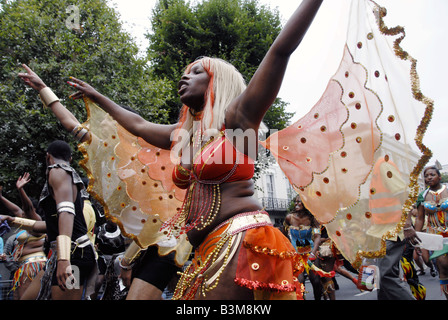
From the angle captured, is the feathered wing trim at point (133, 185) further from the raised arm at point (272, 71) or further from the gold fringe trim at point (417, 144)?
the gold fringe trim at point (417, 144)

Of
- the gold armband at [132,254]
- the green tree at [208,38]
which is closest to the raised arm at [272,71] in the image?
the gold armband at [132,254]

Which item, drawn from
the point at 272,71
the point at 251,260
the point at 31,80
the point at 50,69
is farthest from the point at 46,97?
the point at 50,69

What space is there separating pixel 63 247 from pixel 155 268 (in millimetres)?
674

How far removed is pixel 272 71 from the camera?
5.49 feet

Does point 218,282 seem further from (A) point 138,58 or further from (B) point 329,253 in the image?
(A) point 138,58

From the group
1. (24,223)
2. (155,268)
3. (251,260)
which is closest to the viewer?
(251,260)

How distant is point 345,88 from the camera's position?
1.96 metres

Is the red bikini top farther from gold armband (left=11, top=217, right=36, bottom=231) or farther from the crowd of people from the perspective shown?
gold armband (left=11, top=217, right=36, bottom=231)

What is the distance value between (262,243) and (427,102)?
0.98 meters

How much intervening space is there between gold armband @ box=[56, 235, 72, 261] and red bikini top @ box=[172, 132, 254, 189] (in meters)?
1.34

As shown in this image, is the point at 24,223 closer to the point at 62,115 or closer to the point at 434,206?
the point at 62,115

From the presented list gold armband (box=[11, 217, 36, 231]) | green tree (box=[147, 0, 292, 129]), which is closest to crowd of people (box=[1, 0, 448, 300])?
gold armband (box=[11, 217, 36, 231])

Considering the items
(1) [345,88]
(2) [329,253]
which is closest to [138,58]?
(2) [329,253]

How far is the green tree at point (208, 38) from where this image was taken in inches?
549
